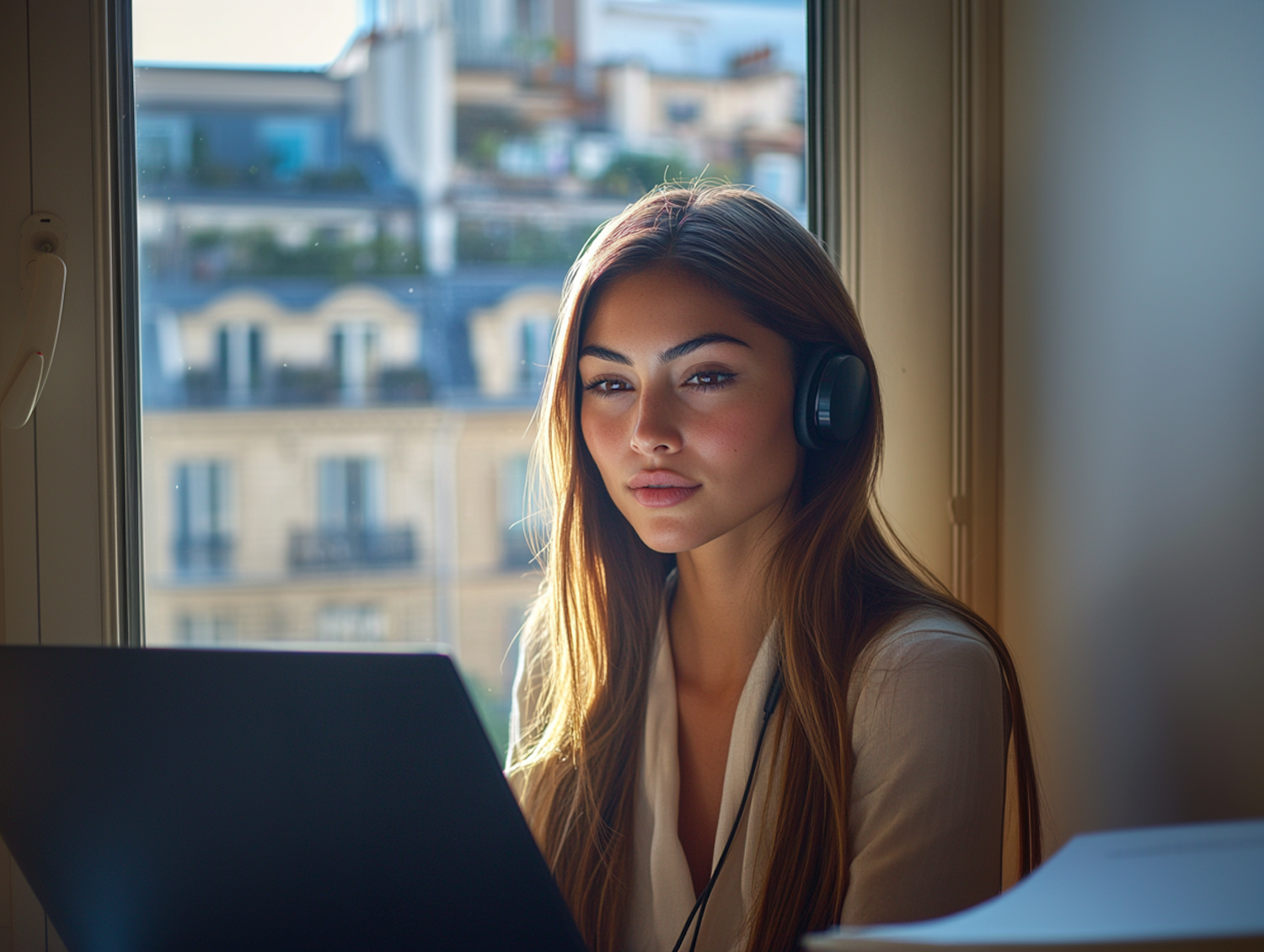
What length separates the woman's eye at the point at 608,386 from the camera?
3.28ft

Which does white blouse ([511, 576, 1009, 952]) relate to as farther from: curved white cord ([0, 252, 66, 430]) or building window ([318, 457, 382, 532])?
curved white cord ([0, 252, 66, 430])

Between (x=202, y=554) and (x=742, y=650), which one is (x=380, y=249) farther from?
(x=742, y=650)

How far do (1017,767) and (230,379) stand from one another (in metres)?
1.01

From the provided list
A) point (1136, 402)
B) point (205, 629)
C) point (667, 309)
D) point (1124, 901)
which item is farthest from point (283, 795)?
point (1136, 402)

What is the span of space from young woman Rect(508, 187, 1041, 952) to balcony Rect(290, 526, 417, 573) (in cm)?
23

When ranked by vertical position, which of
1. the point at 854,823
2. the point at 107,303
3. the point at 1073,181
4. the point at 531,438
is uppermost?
the point at 1073,181

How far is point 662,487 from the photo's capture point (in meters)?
0.97

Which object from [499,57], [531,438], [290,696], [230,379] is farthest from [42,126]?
[290,696]

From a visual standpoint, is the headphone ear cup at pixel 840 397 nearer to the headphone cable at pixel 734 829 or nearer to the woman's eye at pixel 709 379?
the woman's eye at pixel 709 379

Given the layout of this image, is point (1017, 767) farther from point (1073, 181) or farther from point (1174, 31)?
point (1174, 31)

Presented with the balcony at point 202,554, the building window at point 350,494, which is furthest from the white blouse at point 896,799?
the balcony at point 202,554

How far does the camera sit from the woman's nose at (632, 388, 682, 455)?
3.08 ft

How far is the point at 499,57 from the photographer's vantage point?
120 cm

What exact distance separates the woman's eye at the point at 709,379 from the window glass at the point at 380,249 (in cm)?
33
